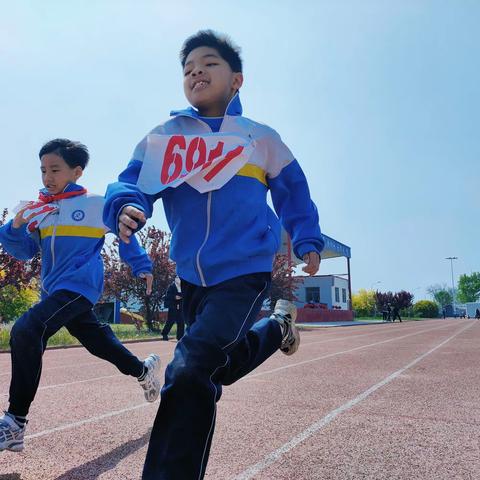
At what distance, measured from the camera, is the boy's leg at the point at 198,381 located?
160cm

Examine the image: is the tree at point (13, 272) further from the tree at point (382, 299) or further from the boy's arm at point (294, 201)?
the tree at point (382, 299)

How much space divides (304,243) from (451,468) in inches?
55.7

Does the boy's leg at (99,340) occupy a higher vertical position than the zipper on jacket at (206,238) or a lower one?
lower

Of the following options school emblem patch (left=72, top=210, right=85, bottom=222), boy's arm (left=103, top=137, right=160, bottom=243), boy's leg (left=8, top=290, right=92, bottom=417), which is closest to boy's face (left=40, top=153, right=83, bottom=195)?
school emblem patch (left=72, top=210, right=85, bottom=222)

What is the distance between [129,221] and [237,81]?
1138mm

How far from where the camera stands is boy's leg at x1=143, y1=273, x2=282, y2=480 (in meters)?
1.60

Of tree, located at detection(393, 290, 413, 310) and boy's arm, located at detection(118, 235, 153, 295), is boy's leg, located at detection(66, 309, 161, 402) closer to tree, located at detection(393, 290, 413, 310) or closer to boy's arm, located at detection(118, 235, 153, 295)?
boy's arm, located at detection(118, 235, 153, 295)

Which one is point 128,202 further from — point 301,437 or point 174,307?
point 174,307

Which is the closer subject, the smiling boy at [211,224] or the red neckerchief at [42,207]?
the smiling boy at [211,224]

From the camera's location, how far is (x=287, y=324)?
2756 mm

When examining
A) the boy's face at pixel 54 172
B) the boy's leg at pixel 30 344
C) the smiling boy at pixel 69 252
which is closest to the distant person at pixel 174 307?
the smiling boy at pixel 69 252

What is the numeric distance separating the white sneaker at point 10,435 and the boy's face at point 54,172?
1.65 m

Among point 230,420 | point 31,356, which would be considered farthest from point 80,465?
point 230,420

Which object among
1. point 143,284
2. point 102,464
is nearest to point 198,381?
point 102,464
